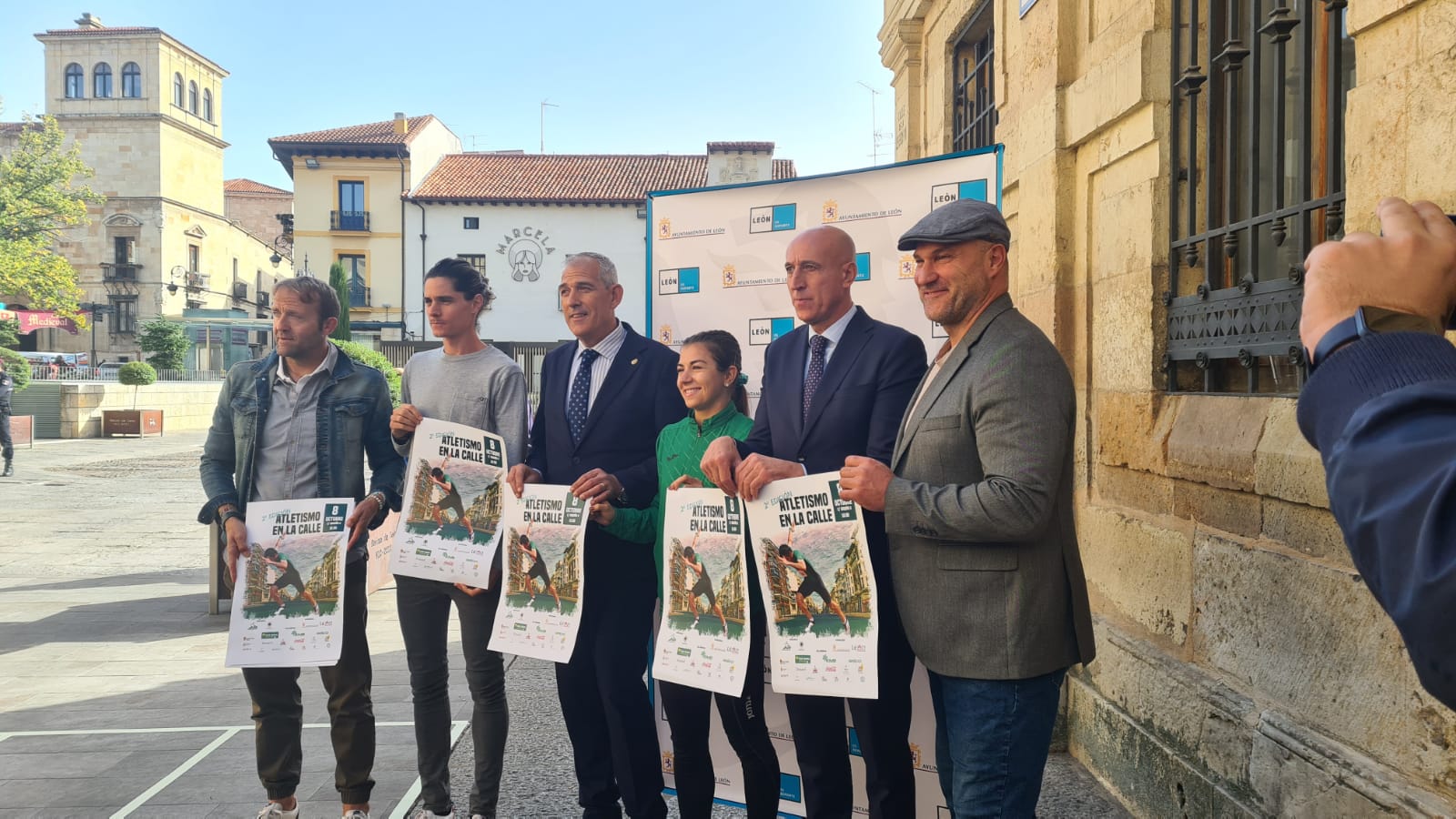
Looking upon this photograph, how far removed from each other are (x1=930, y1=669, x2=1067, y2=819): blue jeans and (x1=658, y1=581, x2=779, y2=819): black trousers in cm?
97

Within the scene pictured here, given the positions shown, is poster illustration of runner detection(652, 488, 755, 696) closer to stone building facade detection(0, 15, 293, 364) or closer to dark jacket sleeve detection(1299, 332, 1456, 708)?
dark jacket sleeve detection(1299, 332, 1456, 708)

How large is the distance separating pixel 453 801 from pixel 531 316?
42.5m

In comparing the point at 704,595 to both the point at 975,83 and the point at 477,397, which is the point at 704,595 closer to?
the point at 477,397

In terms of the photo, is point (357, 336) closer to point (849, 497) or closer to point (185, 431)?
point (185, 431)

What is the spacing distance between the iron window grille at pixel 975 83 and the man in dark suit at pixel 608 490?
3684mm

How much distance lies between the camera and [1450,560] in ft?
2.61

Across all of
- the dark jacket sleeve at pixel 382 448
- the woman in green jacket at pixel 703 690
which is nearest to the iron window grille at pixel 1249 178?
the woman in green jacket at pixel 703 690

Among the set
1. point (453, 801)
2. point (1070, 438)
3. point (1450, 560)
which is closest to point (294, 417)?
point (453, 801)

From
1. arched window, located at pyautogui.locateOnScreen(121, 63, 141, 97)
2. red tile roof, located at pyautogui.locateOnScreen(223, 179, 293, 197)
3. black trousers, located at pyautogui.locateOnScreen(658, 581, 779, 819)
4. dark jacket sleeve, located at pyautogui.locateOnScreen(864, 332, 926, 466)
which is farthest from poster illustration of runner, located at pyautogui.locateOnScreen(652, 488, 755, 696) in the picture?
red tile roof, located at pyautogui.locateOnScreen(223, 179, 293, 197)

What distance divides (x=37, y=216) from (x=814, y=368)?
49.6 metres

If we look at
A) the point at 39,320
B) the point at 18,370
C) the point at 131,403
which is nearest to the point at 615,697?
the point at 18,370

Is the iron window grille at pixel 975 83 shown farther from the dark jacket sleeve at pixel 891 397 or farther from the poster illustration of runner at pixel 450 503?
the poster illustration of runner at pixel 450 503

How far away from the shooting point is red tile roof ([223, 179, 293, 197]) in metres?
83.9

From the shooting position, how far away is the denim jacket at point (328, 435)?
158 inches
